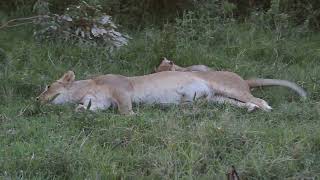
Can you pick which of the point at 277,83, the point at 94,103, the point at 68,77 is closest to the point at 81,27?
the point at 68,77

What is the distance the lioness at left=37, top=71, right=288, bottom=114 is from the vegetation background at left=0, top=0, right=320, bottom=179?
0.21m

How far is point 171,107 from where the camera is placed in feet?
21.9

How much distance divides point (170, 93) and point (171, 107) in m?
0.30

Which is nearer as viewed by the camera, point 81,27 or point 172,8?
point 81,27

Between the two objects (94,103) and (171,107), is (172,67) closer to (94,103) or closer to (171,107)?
(171,107)

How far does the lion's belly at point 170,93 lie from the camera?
6.92 m

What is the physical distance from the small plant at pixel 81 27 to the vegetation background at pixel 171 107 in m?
0.13

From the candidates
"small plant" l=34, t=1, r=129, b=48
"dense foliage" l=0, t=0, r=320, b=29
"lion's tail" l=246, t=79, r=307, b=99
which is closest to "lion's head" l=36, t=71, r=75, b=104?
"small plant" l=34, t=1, r=129, b=48

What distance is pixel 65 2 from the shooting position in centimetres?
948

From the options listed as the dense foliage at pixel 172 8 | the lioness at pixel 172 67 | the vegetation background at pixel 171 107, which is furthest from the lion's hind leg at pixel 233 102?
the dense foliage at pixel 172 8

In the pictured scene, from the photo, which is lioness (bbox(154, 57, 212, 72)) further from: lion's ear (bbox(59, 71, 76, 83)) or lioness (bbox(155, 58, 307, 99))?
lion's ear (bbox(59, 71, 76, 83))

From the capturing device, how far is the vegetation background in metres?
4.91

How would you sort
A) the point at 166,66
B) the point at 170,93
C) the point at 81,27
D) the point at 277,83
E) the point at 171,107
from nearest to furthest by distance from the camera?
the point at 171,107
the point at 170,93
the point at 277,83
the point at 166,66
the point at 81,27

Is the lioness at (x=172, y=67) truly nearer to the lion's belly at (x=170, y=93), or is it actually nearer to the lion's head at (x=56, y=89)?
the lion's belly at (x=170, y=93)
